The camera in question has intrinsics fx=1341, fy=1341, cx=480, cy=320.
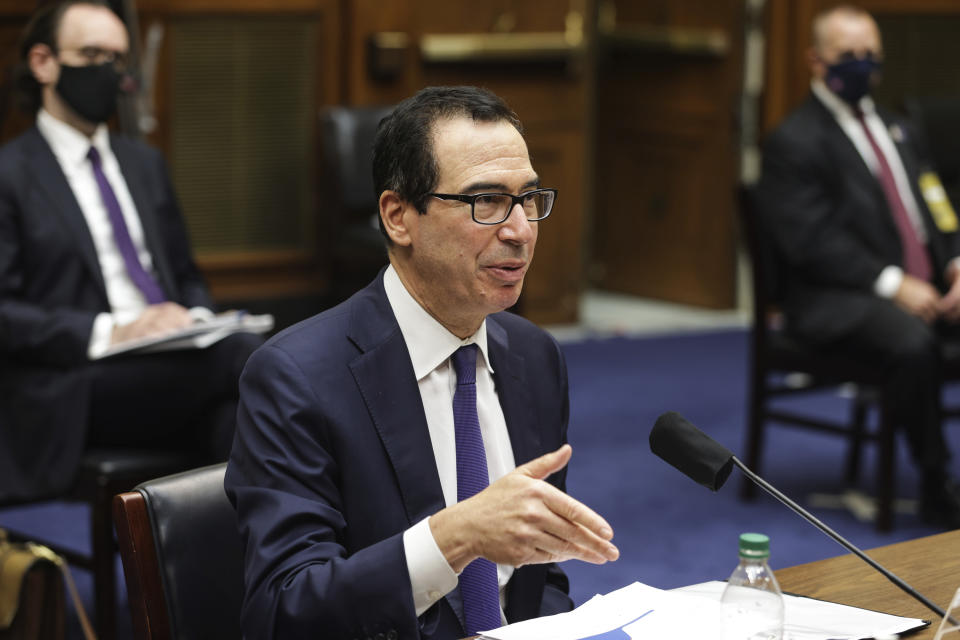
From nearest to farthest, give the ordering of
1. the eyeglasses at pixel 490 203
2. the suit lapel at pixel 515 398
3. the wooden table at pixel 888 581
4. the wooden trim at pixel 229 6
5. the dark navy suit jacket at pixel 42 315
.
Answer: the wooden table at pixel 888 581, the eyeglasses at pixel 490 203, the suit lapel at pixel 515 398, the dark navy suit jacket at pixel 42 315, the wooden trim at pixel 229 6

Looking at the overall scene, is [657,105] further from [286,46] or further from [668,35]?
[286,46]

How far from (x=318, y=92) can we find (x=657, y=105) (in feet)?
6.67

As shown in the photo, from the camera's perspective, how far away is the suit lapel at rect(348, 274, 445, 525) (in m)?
1.70

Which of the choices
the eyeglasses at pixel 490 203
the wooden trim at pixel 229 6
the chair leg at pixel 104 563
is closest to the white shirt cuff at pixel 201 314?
the chair leg at pixel 104 563

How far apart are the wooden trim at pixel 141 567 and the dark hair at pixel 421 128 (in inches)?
20.7

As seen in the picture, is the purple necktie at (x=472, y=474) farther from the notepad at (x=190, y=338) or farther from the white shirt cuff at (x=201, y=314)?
the white shirt cuff at (x=201, y=314)

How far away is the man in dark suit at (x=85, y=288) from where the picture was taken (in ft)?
10.3

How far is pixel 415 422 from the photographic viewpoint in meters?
1.73

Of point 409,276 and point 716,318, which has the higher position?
point 409,276

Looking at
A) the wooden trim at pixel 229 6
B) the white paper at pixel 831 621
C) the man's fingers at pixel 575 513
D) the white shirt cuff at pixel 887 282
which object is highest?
the wooden trim at pixel 229 6

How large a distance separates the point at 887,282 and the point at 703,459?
2.98 metres

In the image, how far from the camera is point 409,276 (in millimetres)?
1826

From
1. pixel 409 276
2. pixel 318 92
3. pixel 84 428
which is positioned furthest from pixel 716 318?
pixel 409 276

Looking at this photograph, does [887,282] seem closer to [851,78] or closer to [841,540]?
[851,78]
